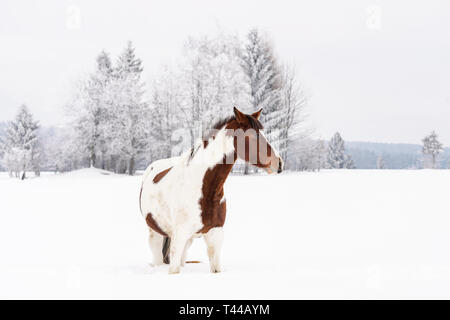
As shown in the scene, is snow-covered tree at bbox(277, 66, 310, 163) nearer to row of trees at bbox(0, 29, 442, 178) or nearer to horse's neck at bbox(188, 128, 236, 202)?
row of trees at bbox(0, 29, 442, 178)

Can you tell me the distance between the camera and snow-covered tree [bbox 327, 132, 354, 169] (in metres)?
40.7

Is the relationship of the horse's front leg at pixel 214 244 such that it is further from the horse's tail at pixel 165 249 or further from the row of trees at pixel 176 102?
the row of trees at pixel 176 102

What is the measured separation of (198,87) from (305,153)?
6199 millimetres

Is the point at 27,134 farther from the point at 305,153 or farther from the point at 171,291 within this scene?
the point at 171,291

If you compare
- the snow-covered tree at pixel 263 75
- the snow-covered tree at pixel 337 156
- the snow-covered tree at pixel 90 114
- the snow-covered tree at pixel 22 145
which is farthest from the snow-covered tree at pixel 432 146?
the snow-covered tree at pixel 22 145

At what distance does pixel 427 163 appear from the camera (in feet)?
112

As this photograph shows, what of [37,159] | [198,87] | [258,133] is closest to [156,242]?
[258,133]

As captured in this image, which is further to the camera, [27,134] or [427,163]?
[427,163]

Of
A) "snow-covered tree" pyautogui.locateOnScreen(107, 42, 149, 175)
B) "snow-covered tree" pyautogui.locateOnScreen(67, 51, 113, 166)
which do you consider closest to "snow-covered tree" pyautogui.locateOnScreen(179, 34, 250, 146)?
"snow-covered tree" pyautogui.locateOnScreen(107, 42, 149, 175)

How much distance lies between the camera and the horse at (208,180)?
278 centimetres

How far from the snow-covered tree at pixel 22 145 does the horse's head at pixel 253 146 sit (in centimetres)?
1898

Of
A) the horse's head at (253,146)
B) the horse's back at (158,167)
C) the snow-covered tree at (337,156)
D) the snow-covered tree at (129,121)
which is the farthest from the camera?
the snow-covered tree at (337,156)

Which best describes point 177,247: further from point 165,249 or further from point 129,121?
point 129,121

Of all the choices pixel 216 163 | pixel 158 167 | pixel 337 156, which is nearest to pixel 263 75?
pixel 158 167
